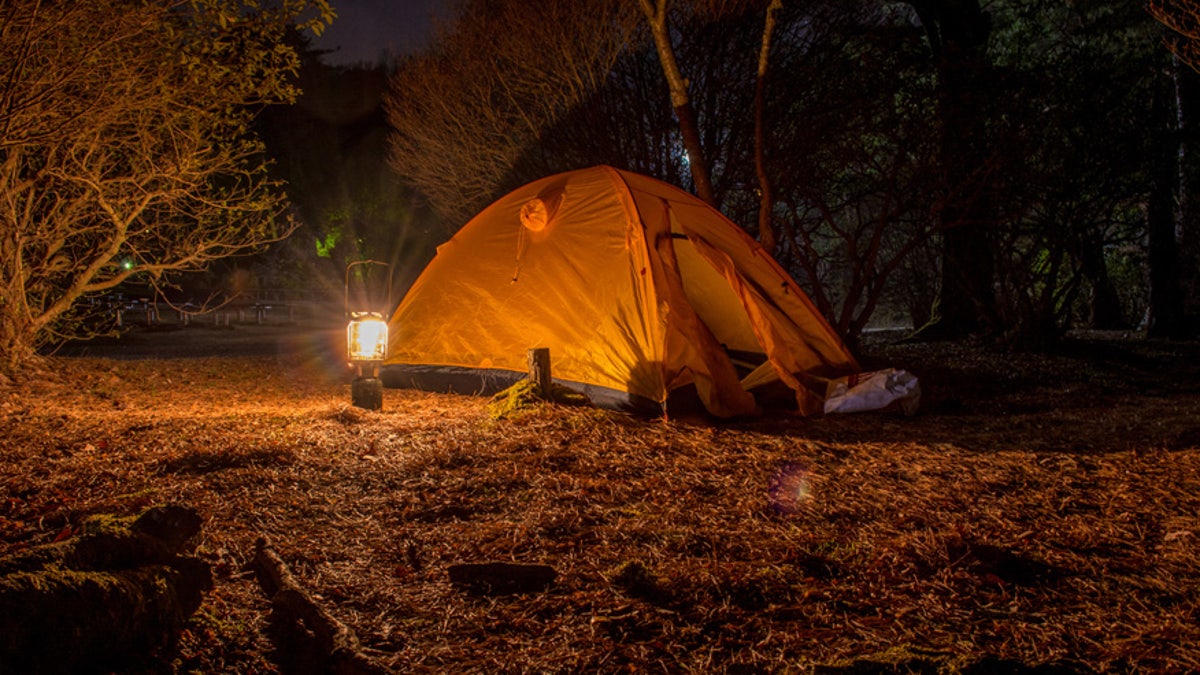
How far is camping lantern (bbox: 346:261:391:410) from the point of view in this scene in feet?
19.5

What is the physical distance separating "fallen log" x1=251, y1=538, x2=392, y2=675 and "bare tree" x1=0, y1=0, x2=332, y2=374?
4.49 meters

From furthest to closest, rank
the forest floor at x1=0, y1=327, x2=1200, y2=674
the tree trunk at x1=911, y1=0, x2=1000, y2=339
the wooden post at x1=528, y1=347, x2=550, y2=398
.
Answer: the tree trunk at x1=911, y1=0, x2=1000, y2=339, the wooden post at x1=528, y1=347, x2=550, y2=398, the forest floor at x1=0, y1=327, x2=1200, y2=674

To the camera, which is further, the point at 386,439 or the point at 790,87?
the point at 790,87

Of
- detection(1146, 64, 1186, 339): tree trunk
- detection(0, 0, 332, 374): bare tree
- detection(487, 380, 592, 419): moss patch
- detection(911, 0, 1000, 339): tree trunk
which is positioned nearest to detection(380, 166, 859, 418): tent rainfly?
detection(487, 380, 592, 419): moss patch

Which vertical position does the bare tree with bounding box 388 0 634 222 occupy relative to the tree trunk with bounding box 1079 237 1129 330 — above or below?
above

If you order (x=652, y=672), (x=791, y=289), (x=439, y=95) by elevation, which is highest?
(x=439, y=95)

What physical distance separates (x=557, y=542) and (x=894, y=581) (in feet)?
4.47

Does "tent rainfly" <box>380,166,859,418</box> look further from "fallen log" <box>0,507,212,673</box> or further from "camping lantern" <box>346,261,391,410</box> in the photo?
"fallen log" <box>0,507,212,673</box>

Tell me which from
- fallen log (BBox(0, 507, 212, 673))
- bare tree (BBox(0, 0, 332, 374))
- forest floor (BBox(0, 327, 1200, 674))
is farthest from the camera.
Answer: bare tree (BBox(0, 0, 332, 374))

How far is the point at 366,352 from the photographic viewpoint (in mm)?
6102

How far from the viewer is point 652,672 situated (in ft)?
6.85

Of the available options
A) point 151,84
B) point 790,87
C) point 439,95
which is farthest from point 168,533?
point 439,95

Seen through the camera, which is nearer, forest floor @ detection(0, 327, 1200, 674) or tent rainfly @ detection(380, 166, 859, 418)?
forest floor @ detection(0, 327, 1200, 674)

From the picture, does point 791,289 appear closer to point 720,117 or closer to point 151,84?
Answer: point 720,117
